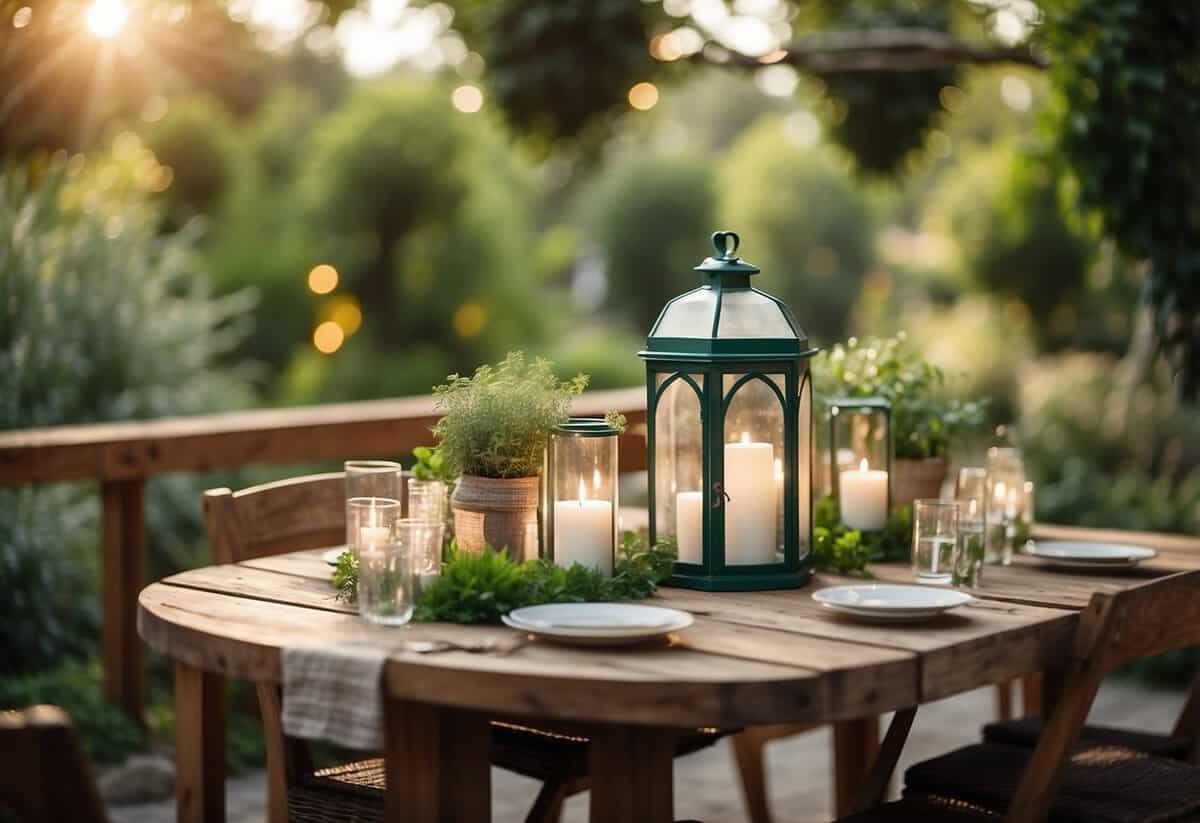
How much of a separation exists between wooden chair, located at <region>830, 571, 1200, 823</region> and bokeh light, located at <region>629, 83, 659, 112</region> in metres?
2.83

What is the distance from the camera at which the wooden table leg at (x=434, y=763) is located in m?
2.16

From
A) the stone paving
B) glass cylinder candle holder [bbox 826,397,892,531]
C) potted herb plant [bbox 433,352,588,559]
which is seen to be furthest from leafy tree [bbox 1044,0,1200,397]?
potted herb plant [bbox 433,352,588,559]

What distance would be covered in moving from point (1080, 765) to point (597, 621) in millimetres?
1018

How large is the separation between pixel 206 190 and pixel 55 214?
257 inches

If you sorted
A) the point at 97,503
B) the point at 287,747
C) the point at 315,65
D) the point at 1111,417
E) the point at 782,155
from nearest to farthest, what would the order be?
1. the point at 287,747
2. the point at 97,503
3. the point at 1111,417
4. the point at 782,155
5. the point at 315,65

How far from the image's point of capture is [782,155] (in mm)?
18609

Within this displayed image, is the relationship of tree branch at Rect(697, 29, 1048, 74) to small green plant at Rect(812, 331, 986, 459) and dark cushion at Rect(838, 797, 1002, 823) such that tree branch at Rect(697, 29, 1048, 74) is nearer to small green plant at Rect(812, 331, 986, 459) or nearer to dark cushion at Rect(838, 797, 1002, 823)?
small green plant at Rect(812, 331, 986, 459)

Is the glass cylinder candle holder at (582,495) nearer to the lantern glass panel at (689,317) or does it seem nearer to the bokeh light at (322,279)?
the lantern glass panel at (689,317)

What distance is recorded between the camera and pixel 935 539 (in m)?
2.59

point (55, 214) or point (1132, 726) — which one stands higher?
point (55, 214)

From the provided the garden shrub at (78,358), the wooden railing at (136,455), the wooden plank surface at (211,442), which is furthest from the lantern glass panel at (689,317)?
the garden shrub at (78,358)

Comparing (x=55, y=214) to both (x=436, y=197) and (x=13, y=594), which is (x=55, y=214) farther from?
(x=436, y=197)

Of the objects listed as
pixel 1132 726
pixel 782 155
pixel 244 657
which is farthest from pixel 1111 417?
pixel 782 155

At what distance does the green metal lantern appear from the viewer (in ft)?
8.12
